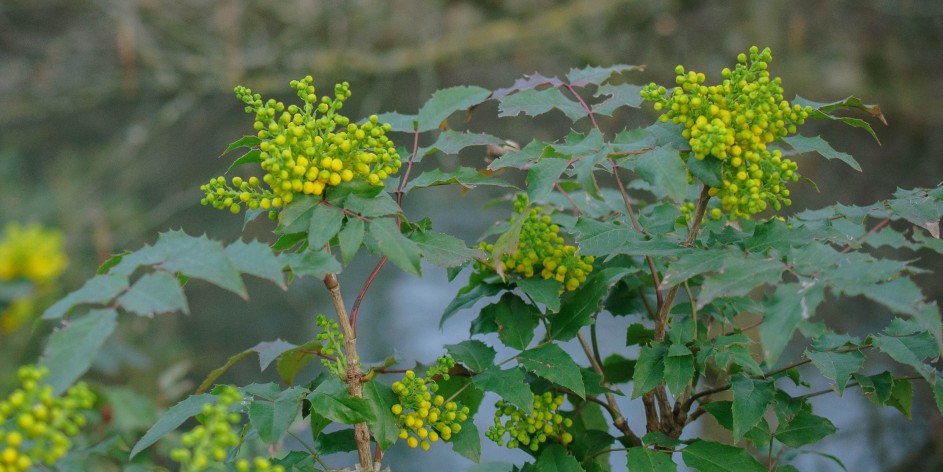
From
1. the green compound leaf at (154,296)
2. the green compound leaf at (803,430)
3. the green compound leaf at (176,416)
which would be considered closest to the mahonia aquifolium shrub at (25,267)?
the green compound leaf at (176,416)

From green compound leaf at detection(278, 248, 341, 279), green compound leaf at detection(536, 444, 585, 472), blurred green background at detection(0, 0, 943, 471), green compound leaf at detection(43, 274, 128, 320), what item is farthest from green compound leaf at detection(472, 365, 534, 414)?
blurred green background at detection(0, 0, 943, 471)

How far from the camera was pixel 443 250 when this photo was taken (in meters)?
0.73

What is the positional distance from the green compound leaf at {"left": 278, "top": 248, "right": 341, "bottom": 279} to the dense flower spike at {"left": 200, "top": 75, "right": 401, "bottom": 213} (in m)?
0.07

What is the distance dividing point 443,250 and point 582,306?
20 centimetres

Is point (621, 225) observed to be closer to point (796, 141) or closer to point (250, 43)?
point (796, 141)

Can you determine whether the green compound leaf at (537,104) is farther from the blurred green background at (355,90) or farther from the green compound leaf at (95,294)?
the blurred green background at (355,90)

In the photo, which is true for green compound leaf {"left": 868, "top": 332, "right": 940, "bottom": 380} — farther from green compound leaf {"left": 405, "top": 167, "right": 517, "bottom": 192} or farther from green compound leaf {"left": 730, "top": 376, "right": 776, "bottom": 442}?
green compound leaf {"left": 405, "top": 167, "right": 517, "bottom": 192}

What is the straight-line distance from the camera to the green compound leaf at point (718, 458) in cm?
79

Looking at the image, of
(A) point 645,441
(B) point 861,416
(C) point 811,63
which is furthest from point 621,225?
(C) point 811,63

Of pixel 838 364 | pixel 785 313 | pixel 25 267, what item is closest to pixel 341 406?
pixel 785 313

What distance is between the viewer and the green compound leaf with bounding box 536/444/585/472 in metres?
0.81

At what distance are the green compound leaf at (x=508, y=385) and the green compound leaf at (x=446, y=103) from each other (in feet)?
0.91

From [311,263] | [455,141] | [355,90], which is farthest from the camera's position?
[355,90]

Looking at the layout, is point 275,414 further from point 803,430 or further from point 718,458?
point 803,430
